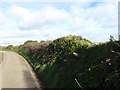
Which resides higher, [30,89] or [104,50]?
[104,50]

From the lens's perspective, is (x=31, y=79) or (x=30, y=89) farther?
(x=31, y=79)

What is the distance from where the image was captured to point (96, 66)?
10422mm

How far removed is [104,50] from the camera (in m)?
11.2

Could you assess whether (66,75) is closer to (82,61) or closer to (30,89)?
(82,61)

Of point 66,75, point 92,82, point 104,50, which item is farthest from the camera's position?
point 66,75

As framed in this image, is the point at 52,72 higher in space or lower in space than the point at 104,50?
lower

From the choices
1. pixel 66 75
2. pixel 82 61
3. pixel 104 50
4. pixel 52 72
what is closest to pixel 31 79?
pixel 52 72

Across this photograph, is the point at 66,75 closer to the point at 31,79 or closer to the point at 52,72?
the point at 52,72

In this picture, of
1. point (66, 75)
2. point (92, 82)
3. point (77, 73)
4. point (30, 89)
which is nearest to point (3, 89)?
point (30, 89)

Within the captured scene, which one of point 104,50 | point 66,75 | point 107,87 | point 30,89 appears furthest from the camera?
point 30,89

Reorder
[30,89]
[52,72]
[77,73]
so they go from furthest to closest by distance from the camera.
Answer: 1. [52,72]
2. [30,89]
3. [77,73]

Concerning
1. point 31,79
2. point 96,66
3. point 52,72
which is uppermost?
point 96,66

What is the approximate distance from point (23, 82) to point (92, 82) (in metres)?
9.63

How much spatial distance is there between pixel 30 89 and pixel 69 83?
455cm
